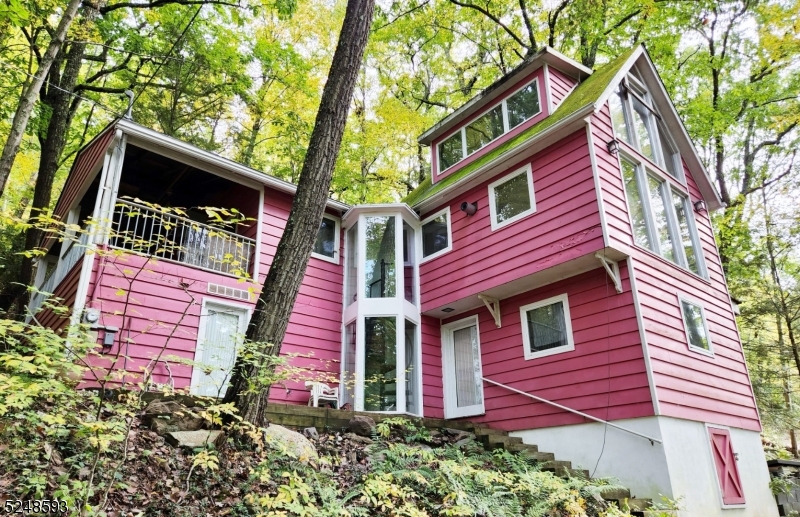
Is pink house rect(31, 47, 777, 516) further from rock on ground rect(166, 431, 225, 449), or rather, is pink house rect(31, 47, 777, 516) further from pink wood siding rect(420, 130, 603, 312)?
rock on ground rect(166, 431, 225, 449)

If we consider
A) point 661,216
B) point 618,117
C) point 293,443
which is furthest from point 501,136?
point 293,443

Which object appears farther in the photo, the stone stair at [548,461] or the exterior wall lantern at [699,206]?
Result: the exterior wall lantern at [699,206]

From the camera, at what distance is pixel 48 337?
3.86 m

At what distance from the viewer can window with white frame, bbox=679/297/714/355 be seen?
8336 millimetres

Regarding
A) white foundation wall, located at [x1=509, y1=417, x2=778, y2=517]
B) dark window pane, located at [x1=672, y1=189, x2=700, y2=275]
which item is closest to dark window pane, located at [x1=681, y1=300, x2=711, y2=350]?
dark window pane, located at [x1=672, y1=189, x2=700, y2=275]

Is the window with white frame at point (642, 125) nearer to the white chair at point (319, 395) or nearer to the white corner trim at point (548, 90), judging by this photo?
the white corner trim at point (548, 90)

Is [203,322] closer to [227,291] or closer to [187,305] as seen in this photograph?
[227,291]

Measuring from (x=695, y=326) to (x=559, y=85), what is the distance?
5.71 m

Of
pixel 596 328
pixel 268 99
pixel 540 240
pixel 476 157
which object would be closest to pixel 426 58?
pixel 268 99

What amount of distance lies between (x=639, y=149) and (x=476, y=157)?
11.1 ft

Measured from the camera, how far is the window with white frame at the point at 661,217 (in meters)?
8.55

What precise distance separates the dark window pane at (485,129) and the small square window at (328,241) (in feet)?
12.1

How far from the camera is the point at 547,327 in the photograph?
8500 millimetres

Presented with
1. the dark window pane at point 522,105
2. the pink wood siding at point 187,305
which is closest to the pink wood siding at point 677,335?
the dark window pane at point 522,105
